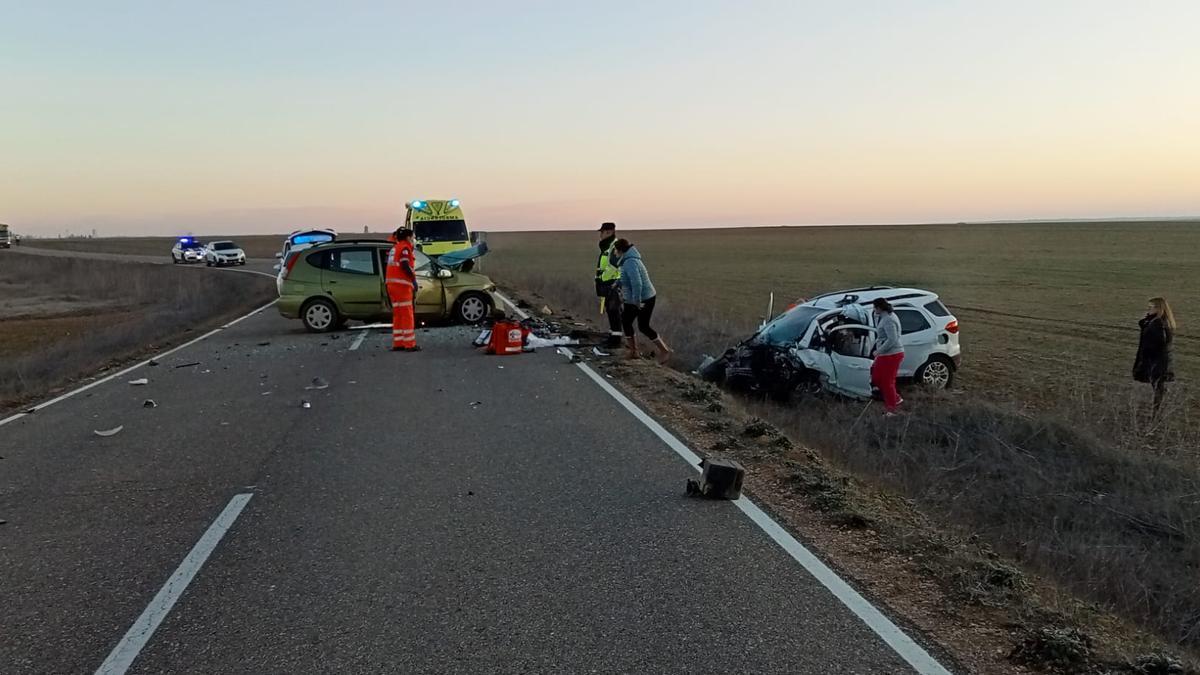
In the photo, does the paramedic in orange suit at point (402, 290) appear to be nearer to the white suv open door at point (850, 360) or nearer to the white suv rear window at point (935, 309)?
the white suv open door at point (850, 360)

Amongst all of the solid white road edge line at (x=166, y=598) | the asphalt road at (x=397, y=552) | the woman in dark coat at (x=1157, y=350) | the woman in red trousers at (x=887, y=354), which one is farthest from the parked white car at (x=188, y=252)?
the solid white road edge line at (x=166, y=598)

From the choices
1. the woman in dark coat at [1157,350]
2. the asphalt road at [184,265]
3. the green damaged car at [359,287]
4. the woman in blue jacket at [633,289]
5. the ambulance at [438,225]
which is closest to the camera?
the woman in dark coat at [1157,350]

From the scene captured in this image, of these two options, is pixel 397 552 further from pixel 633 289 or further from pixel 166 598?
pixel 633 289

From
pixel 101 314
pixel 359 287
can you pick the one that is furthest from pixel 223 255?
pixel 359 287

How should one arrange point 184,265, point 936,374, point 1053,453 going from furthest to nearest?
1. point 184,265
2. point 936,374
3. point 1053,453

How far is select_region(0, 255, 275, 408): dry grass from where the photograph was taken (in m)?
14.2

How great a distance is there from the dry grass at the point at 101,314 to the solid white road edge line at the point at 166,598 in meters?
6.76

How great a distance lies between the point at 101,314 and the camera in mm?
29016

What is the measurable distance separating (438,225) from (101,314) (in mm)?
12430

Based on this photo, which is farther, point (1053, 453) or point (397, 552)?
point (1053, 453)

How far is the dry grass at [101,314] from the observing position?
14188 mm

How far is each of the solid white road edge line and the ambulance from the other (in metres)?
20.0

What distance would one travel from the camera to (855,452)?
8.55 meters

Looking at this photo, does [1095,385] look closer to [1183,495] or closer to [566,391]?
[1183,495]
